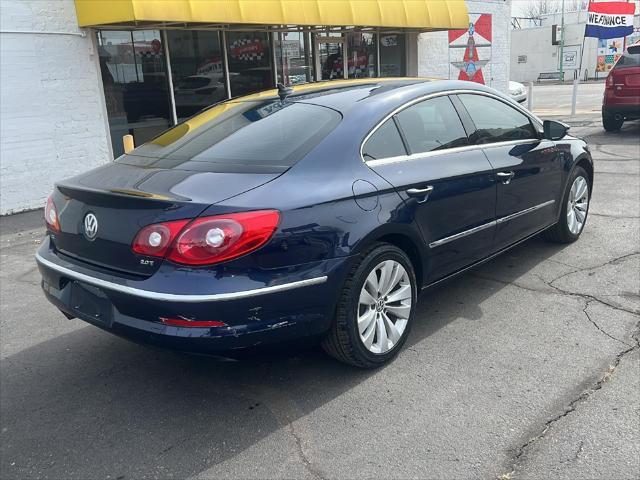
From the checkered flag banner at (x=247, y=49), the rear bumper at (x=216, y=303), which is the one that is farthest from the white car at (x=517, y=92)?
the rear bumper at (x=216, y=303)

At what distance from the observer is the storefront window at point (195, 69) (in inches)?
408

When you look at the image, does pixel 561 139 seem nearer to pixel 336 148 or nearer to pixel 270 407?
pixel 336 148

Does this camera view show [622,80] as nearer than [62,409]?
No

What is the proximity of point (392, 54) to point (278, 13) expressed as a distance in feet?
19.8

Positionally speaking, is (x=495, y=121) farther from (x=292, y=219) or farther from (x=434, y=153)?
→ (x=292, y=219)

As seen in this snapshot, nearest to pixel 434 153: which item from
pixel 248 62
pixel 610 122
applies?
pixel 248 62

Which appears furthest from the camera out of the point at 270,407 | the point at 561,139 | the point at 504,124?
the point at 561,139

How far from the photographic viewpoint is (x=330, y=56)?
13.5 meters

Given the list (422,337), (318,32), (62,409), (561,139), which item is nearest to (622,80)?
(318,32)

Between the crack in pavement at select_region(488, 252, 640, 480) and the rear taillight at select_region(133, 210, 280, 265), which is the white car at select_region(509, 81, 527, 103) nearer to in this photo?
the crack in pavement at select_region(488, 252, 640, 480)

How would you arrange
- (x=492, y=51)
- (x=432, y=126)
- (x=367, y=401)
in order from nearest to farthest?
(x=367, y=401) → (x=432, y=126) → (x=492, y=51)

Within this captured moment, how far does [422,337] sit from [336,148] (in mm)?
1425

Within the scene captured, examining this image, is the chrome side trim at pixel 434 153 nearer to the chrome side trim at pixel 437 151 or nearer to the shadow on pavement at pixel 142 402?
the chrome side trim at pixel 437 151

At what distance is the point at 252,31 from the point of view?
451 inches
